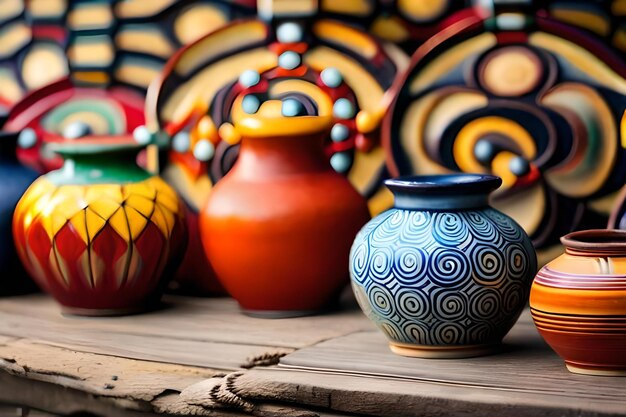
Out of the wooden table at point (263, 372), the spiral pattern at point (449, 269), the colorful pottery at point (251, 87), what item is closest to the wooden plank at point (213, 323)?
the wooden table at point (263, 372)

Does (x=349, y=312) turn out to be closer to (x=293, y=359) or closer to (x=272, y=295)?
(x=272, y=295)

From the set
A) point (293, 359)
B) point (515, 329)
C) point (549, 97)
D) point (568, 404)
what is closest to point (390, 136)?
point (549, 97)

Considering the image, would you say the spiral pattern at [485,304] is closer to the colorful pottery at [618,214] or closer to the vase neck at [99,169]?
the colorful pottery at [618,214]

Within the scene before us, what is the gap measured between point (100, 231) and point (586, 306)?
33.8 inches

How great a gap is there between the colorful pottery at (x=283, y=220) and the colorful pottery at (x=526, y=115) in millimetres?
182

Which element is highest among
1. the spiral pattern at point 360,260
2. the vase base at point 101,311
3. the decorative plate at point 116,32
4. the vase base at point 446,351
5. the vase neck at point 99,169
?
the decorative plate at point 116,32

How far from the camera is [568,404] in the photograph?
4.09 feet

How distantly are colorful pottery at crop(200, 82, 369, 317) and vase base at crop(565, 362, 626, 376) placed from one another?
52 cm

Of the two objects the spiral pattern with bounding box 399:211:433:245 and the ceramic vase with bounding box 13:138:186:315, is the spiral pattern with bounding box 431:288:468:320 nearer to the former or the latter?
the spiral pattern with bounding box 399:211:433:245

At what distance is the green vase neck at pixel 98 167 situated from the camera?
1920 millimetres

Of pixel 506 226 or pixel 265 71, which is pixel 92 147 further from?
pixel 506 226

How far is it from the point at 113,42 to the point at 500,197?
2.83 feet

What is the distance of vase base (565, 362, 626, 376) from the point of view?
1.36m

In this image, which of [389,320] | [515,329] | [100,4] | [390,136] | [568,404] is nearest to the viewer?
[568,404]
